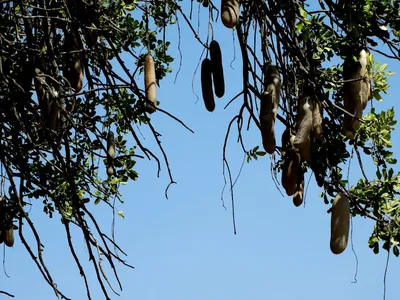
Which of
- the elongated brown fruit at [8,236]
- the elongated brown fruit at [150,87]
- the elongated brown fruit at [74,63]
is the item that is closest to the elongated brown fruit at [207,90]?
the elongated brown fruit at [150,87]

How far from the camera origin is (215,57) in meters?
1.95

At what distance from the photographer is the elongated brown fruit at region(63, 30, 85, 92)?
2.12 metres

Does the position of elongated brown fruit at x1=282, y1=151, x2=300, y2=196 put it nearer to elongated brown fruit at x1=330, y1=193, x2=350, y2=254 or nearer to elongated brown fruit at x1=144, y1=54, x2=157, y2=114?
elongated brown fruit at x1=330, y1=193, x2=350, y2=254

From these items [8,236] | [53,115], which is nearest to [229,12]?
[53,115]

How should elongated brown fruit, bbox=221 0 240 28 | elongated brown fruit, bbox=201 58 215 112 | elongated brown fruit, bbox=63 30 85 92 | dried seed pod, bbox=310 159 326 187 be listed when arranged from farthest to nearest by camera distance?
dried seed pod, bbox=310 159 326 187
elongated brown fruit, bbox=63 30 85 92
elongated brown fruit, bbox=201 58 215 112
elongated brown fruit, bbox=221 0 240 28

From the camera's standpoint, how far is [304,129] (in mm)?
1703

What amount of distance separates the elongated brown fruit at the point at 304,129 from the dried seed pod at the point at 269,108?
49mm

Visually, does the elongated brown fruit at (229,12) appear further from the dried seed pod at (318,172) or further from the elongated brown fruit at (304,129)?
the dried seed pod at (318,172)

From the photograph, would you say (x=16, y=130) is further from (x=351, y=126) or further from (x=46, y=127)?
(x=351, y=126)

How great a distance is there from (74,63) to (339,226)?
79 cm

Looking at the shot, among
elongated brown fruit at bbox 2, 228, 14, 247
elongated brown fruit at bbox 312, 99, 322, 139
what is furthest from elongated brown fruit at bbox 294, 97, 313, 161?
elongated brown fruit at bbox 2, 228, 14, 247

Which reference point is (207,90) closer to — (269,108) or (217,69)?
(217,69)

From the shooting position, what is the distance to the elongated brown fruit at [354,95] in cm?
175

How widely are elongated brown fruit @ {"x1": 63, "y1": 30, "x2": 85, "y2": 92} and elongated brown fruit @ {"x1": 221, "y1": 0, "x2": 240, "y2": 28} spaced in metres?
0.46
